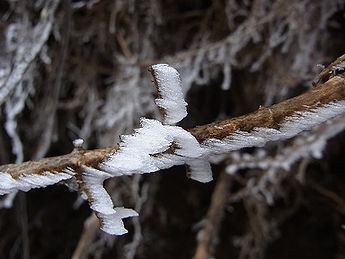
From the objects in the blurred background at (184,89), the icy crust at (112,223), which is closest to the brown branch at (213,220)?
the blurred background at (184,89)

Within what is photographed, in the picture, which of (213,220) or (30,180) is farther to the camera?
(213,220)

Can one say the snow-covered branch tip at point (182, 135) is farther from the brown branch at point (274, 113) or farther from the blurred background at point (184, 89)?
the blurred background at point (184, 89)

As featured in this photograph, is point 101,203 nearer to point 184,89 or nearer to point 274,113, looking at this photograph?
point 274,113

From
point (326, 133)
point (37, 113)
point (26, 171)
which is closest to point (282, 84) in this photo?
point (326, 133)

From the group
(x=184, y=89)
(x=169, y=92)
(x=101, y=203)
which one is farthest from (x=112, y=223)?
(x=184, y=89)

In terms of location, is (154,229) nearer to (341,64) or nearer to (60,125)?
(60,125)

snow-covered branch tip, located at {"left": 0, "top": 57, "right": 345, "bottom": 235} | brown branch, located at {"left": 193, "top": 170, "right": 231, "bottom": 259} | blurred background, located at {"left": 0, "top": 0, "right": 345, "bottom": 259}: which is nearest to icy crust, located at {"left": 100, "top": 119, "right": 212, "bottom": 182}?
snow-covered branch tip, located at {"left": 0, "top": 57, "right": 345, "bottom": 235}
